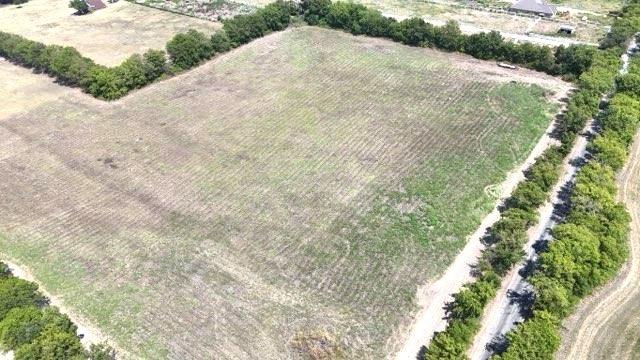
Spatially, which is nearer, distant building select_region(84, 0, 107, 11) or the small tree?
the small tree

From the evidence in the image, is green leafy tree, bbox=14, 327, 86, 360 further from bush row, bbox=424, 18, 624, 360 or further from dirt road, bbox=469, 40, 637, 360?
dirt road, bbox=469, 40, 637, 360

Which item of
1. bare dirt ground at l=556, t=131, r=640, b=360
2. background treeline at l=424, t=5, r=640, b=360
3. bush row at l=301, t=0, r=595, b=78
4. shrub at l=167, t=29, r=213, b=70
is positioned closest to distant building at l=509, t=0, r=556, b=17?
bush row at l=301, t=0, r=595, b=78

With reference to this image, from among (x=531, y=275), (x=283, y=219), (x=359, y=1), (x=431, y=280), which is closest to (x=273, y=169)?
(x=283, y=219)

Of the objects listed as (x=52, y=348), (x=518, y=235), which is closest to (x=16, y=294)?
(x=52, y=348)

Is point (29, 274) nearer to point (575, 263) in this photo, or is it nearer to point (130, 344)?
point (130, 344)

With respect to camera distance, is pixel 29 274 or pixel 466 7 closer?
pixel 29 274

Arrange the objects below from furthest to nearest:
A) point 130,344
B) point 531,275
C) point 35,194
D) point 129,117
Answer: point 129,117 < point 35,194 < point 531,275 < point 130,344
